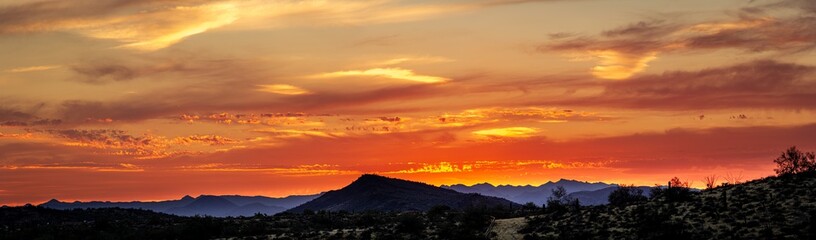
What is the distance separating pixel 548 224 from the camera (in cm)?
7975

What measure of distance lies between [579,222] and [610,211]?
4.34m

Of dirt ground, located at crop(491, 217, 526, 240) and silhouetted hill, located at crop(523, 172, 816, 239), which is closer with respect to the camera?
silhouetted hill, located at crop(523, 172, 816, 239)

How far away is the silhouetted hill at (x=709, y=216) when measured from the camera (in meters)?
62.8

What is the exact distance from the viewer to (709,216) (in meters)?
69.4

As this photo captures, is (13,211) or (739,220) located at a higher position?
(13,211)

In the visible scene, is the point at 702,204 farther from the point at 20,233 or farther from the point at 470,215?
the point at 20,233

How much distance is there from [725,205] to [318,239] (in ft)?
148

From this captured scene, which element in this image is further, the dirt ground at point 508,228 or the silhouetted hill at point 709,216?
the dirt ground at point 508,228

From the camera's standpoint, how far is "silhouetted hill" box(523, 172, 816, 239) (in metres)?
62.8

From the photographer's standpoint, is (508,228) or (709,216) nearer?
(709,216)

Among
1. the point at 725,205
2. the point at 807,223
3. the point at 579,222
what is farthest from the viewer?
the point at 579,222

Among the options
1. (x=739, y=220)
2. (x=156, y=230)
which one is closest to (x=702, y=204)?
(x=739, y=220)

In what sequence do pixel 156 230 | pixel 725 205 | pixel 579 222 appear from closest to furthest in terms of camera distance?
pixel 725 205, pixel 579 222, pixel 156 230

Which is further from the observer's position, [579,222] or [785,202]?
[579,222]
